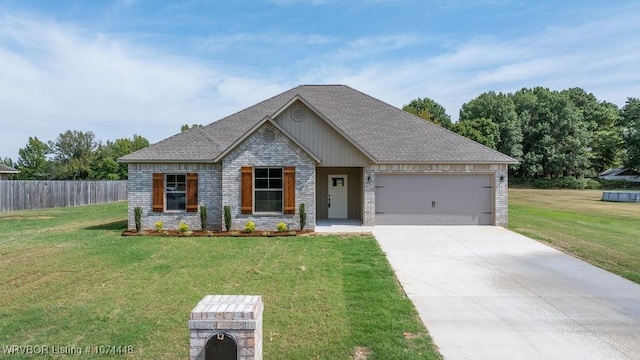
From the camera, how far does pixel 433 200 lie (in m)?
15.1

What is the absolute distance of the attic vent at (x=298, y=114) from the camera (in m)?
14.2

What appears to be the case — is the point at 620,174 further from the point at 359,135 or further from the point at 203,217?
the point at 203,217

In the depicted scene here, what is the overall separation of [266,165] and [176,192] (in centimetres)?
374

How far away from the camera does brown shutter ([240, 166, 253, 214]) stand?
1323cm

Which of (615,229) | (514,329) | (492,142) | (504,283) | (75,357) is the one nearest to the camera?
(75,357)

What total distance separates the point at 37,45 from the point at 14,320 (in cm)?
1378

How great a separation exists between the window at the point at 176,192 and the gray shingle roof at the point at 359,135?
82cm

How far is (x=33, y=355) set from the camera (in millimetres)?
4332

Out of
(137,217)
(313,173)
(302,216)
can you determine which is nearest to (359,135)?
(313,173)

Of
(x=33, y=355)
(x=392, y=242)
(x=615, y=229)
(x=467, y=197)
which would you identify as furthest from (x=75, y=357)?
(x=615, y=229)

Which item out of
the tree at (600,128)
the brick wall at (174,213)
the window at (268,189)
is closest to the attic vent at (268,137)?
the window at (268,189)

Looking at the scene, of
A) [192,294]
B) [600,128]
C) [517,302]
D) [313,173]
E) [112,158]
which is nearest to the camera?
[517,302]

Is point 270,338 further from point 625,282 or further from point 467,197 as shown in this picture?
point 467,197

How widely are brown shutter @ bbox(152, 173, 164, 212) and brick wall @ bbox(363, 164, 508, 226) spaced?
7806 millimetres
